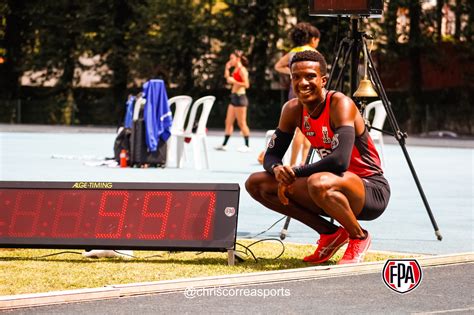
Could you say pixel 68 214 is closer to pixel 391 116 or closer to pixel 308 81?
pixel 308 81

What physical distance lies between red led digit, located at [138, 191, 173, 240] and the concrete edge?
99cm

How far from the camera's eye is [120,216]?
852 centimetres

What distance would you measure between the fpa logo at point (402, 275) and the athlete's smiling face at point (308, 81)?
4.26 ft

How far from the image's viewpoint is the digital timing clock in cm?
838

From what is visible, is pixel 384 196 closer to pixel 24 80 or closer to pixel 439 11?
pixel 439 11

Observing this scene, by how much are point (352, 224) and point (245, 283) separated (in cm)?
125

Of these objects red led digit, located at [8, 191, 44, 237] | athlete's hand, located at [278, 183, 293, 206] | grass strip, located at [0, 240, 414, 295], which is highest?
athlete's hand, located at [278, 183, 293, 206]

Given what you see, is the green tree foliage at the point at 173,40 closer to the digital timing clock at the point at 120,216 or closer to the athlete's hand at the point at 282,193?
the athlete's hand at the point at 282,193

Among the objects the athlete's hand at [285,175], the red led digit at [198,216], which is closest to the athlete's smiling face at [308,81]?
the athlete's hand at [285,175]

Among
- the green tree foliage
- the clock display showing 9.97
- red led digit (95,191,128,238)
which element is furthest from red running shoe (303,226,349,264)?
the green tree foliage

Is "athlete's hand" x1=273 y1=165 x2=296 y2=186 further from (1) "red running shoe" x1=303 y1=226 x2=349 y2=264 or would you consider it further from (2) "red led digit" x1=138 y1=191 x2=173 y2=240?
(2) "red led digit" x1=138 y1=191 x2=173 y2=240

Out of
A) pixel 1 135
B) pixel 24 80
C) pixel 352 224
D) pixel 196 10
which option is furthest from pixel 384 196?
pixel 24 80

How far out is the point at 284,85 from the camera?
39656 mm

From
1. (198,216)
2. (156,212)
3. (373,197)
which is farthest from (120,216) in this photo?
(373,197)
